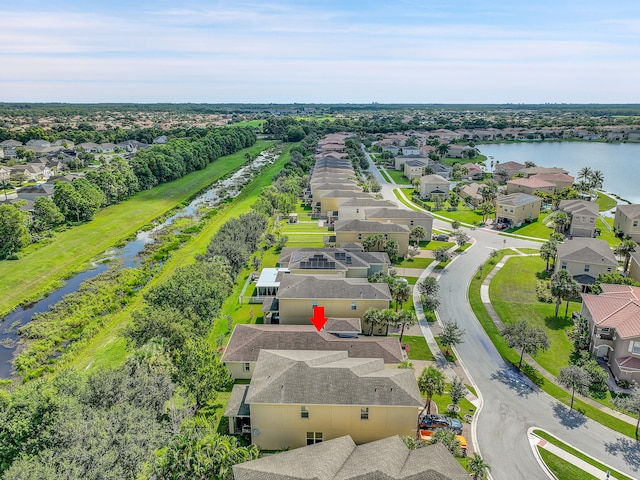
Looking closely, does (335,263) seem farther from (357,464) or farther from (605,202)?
(605,202)

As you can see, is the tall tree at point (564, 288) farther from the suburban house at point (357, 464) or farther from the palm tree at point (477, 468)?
the suburban house at point (357, 464)

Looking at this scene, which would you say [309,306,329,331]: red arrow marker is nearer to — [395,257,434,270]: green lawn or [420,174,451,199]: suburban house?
[395,257,434,270]: green lawn

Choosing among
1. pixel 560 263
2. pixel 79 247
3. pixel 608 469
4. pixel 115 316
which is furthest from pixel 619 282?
pixel 79 247

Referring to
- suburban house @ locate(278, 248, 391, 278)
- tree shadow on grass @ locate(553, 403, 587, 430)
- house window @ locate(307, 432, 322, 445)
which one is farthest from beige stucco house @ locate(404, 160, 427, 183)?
house window @ locate(307, 432, 322, 445)

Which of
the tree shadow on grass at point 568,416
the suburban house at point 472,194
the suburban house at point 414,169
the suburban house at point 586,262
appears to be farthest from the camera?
the suburban house at point 414,169

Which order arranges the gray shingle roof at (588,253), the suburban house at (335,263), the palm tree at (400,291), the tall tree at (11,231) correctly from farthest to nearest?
1. the tall tree at (11,231)
2. the gray shingle roof at (588,253)
3. the suburban house at (335,263)
4. the palm tree at (400,291)

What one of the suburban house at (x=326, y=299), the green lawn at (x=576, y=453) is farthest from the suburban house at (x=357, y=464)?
the suburban house at (x=326, y=299)
